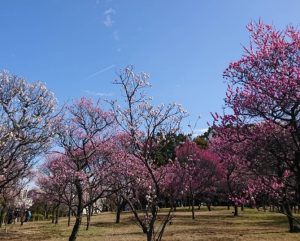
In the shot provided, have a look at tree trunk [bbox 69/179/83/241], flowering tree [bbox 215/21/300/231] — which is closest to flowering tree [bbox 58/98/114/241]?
tree trunk [bbox 69/179/83/241]

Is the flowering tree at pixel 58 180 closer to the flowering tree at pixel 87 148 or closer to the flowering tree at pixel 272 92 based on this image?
the flowering tree at pixel 87 148

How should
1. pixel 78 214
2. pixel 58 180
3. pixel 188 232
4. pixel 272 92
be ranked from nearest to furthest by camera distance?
1. pixel 272 92
2. pixel 78 214
3. pixel 188 232
4. pixel 58 180

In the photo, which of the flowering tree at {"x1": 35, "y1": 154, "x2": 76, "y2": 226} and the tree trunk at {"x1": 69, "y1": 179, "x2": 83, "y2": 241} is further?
the flowering tree at {"x1": 35, "y1": 154, "x2": 76, "y2": 226}

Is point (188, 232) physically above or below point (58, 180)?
below

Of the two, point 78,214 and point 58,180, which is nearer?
point 78,214

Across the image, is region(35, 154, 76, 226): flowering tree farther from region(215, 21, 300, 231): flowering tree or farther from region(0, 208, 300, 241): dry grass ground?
region(215, 21, 300, 231): flowering tree

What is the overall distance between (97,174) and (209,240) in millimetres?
9424

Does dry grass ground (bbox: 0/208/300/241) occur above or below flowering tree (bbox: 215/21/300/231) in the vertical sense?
below

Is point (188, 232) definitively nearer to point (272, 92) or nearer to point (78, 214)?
point (78, 214)

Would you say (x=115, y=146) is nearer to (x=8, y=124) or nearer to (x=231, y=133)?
(x=8, y=124)

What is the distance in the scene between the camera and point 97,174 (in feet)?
91.0

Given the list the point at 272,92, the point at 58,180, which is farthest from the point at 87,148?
the point at 272,92

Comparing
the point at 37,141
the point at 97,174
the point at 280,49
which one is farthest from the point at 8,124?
the point at 280,49

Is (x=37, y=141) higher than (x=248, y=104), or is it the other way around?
(x=37, y=141)
